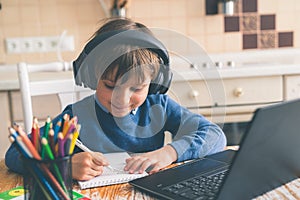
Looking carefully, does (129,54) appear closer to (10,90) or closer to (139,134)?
(139,134)

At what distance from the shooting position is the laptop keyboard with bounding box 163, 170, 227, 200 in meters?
0.79

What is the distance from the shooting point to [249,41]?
2707 millimetres

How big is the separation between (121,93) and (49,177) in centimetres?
40

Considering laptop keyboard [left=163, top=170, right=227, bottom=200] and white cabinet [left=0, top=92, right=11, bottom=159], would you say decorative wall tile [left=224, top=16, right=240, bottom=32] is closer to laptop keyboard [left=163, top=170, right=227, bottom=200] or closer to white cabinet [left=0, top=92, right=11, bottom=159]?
white cabinet [left=0, top=92, right=11, bottom=159]

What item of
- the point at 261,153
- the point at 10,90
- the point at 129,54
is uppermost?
the point at 129,54

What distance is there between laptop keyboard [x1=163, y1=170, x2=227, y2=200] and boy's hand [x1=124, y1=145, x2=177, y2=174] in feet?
0.42

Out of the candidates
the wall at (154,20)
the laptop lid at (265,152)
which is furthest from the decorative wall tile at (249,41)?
the laptop lid at (265,152)

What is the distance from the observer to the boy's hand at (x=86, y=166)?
36.2 inches

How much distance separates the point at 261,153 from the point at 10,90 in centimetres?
164

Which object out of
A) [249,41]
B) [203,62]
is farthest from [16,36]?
[249,41]

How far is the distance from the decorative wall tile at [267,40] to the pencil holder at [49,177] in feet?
7.31

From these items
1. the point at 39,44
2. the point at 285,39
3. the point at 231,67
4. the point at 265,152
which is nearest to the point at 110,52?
the point at 265,152

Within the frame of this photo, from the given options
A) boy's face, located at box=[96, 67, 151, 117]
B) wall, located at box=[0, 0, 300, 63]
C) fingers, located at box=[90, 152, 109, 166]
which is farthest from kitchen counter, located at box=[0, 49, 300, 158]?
fingers, located at box=[90, 152, 109, 166]

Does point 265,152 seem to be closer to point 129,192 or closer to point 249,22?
point 129,192
